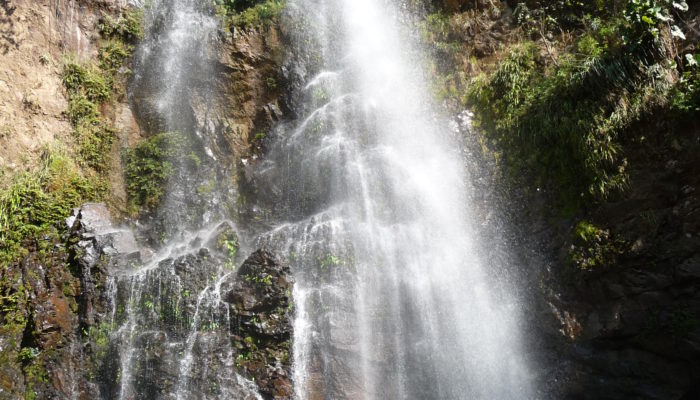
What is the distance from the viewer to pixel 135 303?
26.3 ft

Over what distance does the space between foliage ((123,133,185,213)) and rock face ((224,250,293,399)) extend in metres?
3.69

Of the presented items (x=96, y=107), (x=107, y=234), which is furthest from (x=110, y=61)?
(x=107, y=234)

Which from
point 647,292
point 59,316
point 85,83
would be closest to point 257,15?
point 85,83

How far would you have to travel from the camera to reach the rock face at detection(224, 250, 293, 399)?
721 cm

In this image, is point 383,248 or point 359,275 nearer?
point 359,275

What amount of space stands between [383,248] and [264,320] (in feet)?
7.71

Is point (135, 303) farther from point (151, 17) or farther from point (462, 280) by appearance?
point (151, 17)

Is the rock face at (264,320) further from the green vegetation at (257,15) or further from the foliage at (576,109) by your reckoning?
the green vegetation at (257,15)

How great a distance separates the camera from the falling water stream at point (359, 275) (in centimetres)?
718

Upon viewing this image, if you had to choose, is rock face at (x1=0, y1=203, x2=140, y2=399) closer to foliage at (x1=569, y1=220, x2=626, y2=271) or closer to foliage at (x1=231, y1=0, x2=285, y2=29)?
foliage at (x1=231, y1=0, x2=285, y2=29)

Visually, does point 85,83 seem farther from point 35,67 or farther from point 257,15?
point 257,15

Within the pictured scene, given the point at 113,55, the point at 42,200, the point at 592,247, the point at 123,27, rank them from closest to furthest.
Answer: the point at 592,247, the point at 42,200, the point at 113,55, the point at 123,27

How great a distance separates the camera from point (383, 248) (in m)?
8.09

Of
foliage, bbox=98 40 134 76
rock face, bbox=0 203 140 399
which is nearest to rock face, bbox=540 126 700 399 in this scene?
rock face, bbox=0 203 140 399
